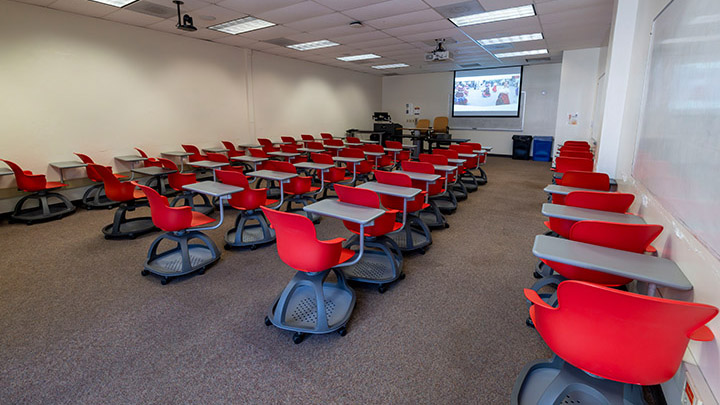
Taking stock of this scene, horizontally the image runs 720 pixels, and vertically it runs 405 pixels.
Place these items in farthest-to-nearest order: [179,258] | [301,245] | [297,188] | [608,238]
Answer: [297,188]
[179,258]
[301,245]
[608,238]

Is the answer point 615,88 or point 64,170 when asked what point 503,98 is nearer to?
point 615,88

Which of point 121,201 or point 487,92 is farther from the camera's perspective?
point 487,92

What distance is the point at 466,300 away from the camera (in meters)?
2.79

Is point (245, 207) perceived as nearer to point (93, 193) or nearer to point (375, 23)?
point (93, 193)

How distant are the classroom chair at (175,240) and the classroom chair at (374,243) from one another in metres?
1.41

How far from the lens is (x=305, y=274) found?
7.82ft

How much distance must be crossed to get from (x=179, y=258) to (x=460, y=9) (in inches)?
203

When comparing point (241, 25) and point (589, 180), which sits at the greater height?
point (241, 25)

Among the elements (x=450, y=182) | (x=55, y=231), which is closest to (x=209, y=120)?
(x=55, y=231)

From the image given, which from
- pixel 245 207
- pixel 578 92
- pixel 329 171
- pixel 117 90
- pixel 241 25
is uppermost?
pixel 241 25

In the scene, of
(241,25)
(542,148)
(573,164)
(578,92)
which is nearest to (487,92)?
(542,148)

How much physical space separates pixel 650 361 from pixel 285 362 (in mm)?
1791

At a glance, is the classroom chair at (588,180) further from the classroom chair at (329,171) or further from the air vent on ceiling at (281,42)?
the air vent on ceiling at (281,42)

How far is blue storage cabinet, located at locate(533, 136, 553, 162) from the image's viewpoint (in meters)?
10.9
